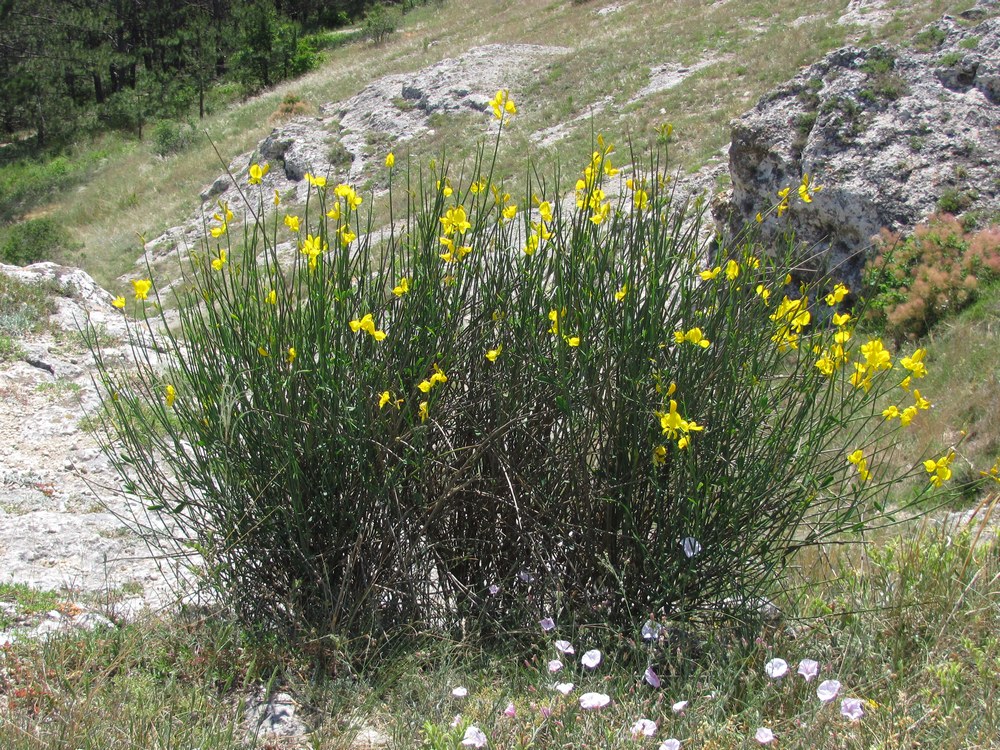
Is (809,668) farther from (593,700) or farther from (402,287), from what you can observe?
(402,287)

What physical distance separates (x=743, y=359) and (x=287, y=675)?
5.66ft

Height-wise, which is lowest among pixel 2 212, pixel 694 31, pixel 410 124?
pixel 2 212

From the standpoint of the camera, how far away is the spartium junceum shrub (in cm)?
257

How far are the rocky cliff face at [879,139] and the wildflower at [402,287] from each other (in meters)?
6.00

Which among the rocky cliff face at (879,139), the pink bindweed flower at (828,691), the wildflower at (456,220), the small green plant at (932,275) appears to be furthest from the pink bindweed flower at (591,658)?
the rocky cliff face at (879,139)

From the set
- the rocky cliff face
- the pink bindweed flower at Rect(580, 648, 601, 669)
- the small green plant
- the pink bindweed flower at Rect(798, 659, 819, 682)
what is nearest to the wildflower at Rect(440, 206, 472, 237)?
the pink bindweed flower at Rect(580, 648, 601, 669)

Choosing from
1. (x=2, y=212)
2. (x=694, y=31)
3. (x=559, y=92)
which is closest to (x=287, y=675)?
(x=559, y=92)

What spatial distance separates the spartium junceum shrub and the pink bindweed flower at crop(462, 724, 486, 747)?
2.25 ft

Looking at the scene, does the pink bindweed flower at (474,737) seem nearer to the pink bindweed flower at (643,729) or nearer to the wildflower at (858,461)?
the pink bindweed flower at (643,729)

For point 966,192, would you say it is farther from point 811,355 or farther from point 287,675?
point 287,675

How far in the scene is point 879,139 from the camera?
8469mm

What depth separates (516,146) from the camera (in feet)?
59.4

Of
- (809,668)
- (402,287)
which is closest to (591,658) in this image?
(809,668)

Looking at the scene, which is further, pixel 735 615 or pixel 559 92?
pixel 559 92
